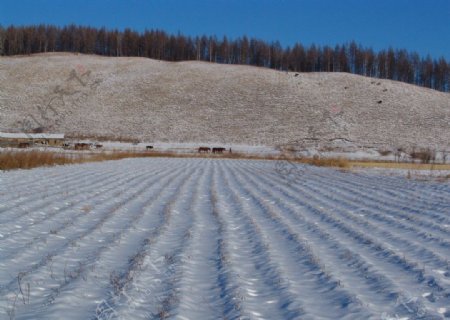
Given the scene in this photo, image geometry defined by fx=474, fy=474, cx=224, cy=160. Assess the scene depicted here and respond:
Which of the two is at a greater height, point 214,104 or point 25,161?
point 214,104

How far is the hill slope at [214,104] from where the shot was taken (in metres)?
58.6

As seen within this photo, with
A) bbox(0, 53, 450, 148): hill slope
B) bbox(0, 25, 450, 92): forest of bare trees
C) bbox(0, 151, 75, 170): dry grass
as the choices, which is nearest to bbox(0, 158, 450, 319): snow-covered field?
bbox(0, 151, 75, 170): dry grass

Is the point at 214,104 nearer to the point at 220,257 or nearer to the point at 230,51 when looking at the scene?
the point at 230,51

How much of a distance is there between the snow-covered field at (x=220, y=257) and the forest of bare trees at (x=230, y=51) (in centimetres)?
9478

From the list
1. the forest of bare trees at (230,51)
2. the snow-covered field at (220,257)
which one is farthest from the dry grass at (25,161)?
the forest of bare trees at (230,51)

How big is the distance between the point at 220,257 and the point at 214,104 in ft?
207

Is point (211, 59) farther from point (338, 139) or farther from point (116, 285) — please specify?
point (116, 285)

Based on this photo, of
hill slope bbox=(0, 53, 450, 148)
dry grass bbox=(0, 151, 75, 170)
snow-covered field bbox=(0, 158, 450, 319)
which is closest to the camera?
snow-covered field bbox=(0, 158, 450, 319)

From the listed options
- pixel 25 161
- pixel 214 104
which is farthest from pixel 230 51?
pixel 25 161

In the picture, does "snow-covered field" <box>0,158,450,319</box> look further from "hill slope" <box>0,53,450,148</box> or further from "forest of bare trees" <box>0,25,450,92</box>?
"forest of bare trees" <box>0,25,450,92</box>

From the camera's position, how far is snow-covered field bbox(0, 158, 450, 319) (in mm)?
3832

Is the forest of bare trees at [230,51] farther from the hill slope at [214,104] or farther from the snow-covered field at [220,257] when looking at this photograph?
the snow-covered field at [220,257]

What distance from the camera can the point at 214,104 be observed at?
67750 mm

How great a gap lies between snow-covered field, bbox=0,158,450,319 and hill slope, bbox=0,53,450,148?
46.4 m
